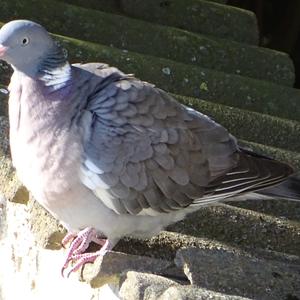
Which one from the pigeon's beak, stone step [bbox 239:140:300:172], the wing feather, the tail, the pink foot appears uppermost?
the pigeon's beak

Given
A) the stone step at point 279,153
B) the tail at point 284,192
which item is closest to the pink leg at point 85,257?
the tail at point 284,192

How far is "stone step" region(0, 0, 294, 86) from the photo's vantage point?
169 inches

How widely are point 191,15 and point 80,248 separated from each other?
6.26 feet

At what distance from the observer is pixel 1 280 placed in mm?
3811

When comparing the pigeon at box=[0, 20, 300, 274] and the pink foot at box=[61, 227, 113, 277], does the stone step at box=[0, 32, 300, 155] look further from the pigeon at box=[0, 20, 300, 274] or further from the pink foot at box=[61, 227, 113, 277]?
the pink foot at box=[61, 227, 113, 277]

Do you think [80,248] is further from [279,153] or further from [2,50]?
[279,153]

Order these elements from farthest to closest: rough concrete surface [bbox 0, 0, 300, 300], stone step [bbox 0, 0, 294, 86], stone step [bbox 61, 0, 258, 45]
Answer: stone step [bbox 61, 0, 258, 45] < stone step [bbox 0, 0, 294, 86] < rough concrete surface [bbox 0, 0, 300, 300]

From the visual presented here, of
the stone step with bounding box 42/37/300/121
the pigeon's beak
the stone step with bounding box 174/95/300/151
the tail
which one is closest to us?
the pigeon's beak

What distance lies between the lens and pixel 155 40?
444 centimetres

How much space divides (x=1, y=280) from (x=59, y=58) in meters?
1.03

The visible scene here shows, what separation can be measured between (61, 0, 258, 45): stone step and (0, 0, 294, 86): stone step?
19cm

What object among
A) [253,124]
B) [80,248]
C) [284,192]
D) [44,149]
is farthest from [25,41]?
[253,124]

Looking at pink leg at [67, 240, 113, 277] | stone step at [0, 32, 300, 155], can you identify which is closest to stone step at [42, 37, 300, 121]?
stone step at [0, 32, 300, 155]

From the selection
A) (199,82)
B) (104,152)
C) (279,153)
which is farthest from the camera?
(199,82)
